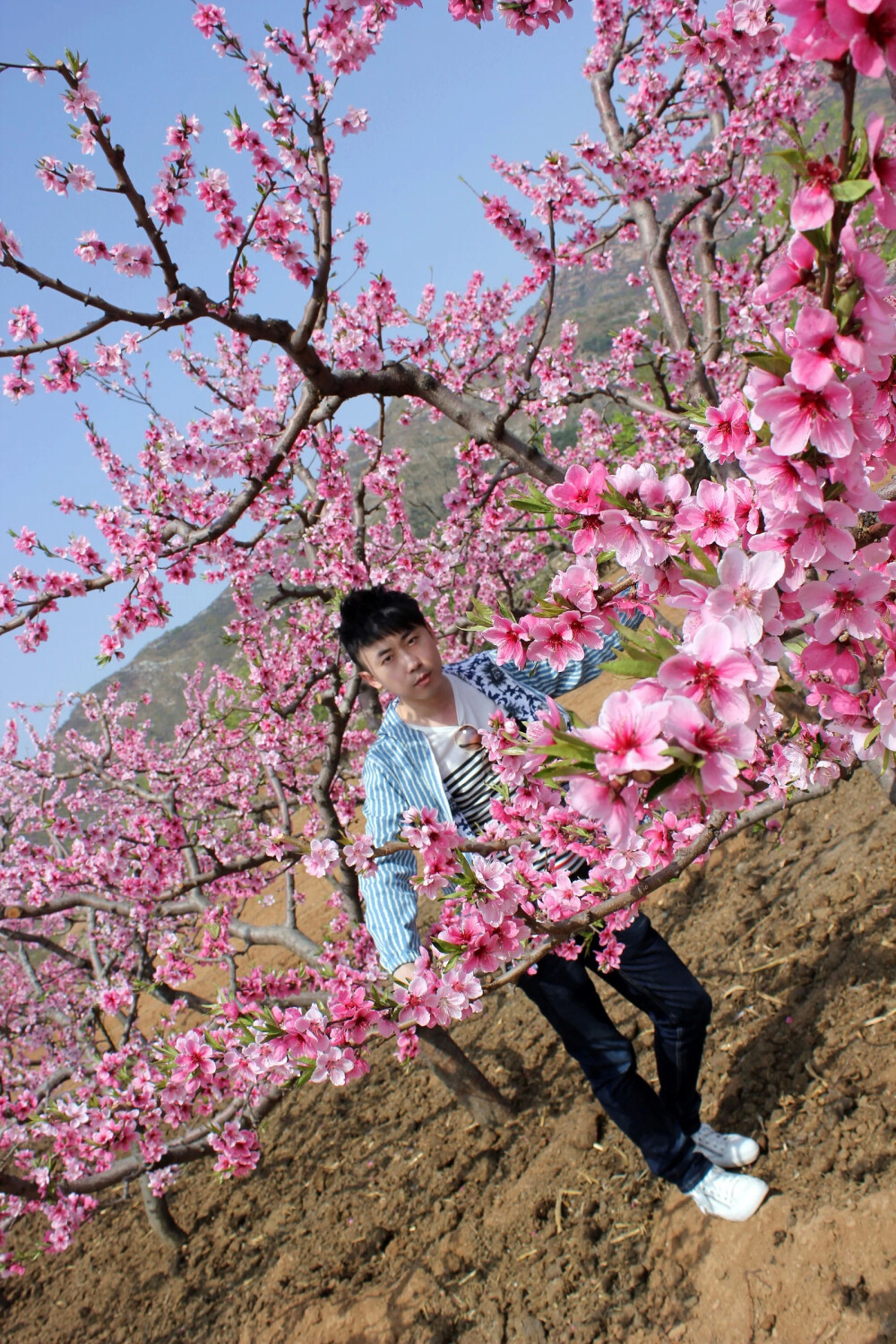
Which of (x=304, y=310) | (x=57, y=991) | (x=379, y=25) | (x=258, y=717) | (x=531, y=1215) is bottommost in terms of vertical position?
(x=531, y=1215)

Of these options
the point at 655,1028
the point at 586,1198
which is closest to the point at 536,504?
the point at 655,1028

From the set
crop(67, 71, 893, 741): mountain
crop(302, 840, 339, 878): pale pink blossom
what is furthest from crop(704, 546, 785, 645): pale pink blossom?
crop(67, 71, 893, 741): mountain

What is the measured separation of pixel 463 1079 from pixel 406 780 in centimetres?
209

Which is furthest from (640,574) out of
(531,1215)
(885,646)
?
(531,1215)

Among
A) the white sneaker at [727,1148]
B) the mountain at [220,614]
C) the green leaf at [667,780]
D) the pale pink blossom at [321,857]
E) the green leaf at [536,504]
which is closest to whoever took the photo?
the green leaf at [667,780]

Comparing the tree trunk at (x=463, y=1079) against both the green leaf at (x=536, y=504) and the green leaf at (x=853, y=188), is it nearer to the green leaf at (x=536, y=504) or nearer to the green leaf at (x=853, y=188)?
the green leaf at (x=536, y=504)

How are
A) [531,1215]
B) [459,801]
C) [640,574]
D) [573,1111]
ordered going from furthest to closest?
[573,1111] → [531,1215] → [459,801] → [640,574]

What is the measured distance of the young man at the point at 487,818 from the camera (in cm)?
257

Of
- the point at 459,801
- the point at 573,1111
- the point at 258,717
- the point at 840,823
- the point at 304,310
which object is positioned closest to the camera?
the point at 459,801

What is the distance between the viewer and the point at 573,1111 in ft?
11.7

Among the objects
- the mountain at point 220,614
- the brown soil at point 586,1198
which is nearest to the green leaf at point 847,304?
the brown soil at point 586,1198

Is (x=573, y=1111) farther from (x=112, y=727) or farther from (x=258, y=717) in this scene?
(x=112, y=727)

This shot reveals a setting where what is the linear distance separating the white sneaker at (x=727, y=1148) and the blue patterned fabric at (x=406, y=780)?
4.74 ft

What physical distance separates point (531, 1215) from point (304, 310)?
3.70m
